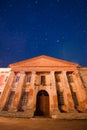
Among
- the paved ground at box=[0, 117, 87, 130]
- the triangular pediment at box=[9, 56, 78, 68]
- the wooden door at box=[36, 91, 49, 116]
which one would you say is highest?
the triangular pediment at box=[9, 56, 78, 68]

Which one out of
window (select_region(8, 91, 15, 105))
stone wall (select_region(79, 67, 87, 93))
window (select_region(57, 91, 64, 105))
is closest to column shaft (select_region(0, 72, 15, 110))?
window (select_region(8, 91, 15, 105))

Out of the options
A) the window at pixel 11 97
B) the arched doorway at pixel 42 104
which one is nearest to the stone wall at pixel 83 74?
the arched doorway at pixel 42 104

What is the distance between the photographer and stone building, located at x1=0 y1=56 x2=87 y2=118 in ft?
53.3

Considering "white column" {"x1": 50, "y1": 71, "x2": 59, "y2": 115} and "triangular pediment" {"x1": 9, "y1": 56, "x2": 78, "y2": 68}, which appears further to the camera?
"triangular pediment" {"x1": 9, "y1": 56, "x2": 78, "y2": 68}

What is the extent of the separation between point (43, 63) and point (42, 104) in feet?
24.4

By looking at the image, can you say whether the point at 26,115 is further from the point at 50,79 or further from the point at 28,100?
the point at 50,79

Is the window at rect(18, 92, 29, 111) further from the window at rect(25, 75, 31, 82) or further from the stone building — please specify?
the window at rect(25, 75, 31, 82)

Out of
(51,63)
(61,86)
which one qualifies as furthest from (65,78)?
(51,63)

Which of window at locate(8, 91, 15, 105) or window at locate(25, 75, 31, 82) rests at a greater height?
window at locate(25, 75, 31, 82)

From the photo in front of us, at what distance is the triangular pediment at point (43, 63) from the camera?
70.2 ft

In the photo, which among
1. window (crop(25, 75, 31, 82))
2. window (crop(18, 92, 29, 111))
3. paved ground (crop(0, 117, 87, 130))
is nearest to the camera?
paved ground (crop(0, 117, 87, 130))

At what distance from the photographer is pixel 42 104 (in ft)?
57.5

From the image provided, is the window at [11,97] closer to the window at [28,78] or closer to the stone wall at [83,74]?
the window at [28,78]

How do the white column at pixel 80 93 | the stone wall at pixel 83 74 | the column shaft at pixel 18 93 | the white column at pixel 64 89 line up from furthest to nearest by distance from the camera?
the stone wall at pixel 83 74, the white column at pixel 64 89, the white column at pixel 80 93, the column shaft at pixel 18 93
